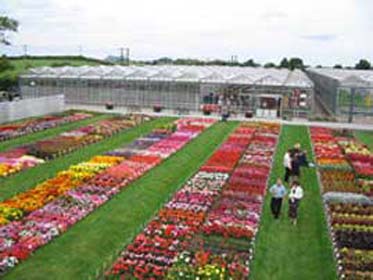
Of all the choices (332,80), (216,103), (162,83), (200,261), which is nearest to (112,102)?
(162,83)

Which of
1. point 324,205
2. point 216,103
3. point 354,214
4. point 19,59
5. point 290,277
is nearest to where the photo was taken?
point 290,277

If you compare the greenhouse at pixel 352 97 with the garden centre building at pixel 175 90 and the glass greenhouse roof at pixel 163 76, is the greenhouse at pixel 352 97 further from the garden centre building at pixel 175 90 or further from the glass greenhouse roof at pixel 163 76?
the glass greenhouse roof at pixel 163 76

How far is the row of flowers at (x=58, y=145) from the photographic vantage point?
23.6m

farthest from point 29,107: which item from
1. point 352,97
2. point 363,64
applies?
point 363,64

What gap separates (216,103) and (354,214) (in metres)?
28.0

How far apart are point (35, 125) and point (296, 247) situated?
Result: 24.0m

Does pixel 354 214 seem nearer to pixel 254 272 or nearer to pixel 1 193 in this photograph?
pixel 254 272

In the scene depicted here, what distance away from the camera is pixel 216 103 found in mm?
44250

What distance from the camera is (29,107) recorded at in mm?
39438

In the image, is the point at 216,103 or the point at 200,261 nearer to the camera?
the point at 200,261

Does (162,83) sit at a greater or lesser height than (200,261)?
greater

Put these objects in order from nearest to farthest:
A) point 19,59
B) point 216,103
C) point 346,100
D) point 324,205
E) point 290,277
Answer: point 290,277
point 324,205
point 346,100
point 216,103
point 19,59

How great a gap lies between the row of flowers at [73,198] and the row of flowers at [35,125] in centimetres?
783

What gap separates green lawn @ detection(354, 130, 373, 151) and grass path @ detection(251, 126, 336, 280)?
13081 mm
